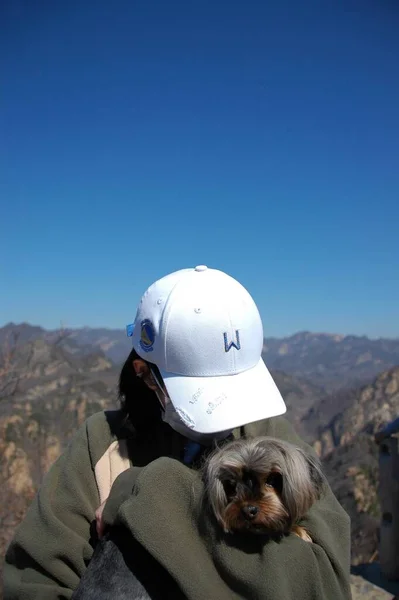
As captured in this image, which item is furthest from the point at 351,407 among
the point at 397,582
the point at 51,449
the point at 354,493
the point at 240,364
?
the point at 240,364

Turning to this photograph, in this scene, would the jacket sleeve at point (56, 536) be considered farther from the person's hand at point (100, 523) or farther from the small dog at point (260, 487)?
the small dog at point (260, 487)

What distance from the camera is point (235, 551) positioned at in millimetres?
1547

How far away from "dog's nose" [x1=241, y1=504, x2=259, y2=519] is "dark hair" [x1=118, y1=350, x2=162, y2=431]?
0.65m

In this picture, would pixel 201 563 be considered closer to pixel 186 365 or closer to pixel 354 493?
pixel 186 365

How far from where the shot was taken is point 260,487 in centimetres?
172

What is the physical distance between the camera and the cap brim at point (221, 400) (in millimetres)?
1775

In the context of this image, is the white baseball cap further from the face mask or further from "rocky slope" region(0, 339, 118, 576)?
"rocky slope" region(0, 339, 118, 576)

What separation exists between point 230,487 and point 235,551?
0.21 m

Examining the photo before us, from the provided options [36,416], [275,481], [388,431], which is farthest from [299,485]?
[36,416]

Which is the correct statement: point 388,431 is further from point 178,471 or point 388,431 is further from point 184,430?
point 178,471

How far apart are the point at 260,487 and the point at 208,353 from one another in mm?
492

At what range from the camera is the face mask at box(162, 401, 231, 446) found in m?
1.90

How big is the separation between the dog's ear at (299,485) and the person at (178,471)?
0.06m

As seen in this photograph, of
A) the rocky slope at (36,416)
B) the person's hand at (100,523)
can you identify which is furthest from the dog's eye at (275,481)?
the rocky slope at (36,416)
